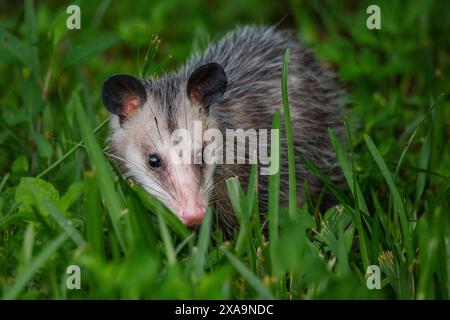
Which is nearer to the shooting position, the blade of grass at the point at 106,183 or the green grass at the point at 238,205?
the green grass at the point at 238,205

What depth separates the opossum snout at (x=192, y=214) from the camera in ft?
8.38

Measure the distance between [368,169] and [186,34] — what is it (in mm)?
2394

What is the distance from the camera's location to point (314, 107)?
141 inches

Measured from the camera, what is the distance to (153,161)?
2.82 meters

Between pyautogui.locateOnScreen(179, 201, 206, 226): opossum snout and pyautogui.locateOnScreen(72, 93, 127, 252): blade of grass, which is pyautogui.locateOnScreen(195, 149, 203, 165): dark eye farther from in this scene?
pyautogui.locateOnScreen(72, 93, 127, 252): blade of grass

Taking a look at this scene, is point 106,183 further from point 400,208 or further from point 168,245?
point 400,208

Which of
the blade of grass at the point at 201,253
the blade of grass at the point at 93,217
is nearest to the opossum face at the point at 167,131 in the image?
the blade of grass at the point at 201,253

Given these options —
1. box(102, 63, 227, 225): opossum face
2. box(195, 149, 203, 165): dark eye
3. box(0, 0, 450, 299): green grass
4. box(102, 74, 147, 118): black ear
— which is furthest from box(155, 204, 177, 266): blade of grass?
box(102, 74, 147, 118): black ear

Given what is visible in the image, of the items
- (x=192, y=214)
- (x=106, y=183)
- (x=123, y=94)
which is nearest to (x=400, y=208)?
(x=192, y=214)

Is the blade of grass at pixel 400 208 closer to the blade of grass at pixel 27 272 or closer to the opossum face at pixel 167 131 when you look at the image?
the opossum face at pixel 167 131

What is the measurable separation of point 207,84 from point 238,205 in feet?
1.94

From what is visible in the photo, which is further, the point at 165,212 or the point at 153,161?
the point at 153,161

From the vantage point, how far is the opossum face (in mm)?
2703
